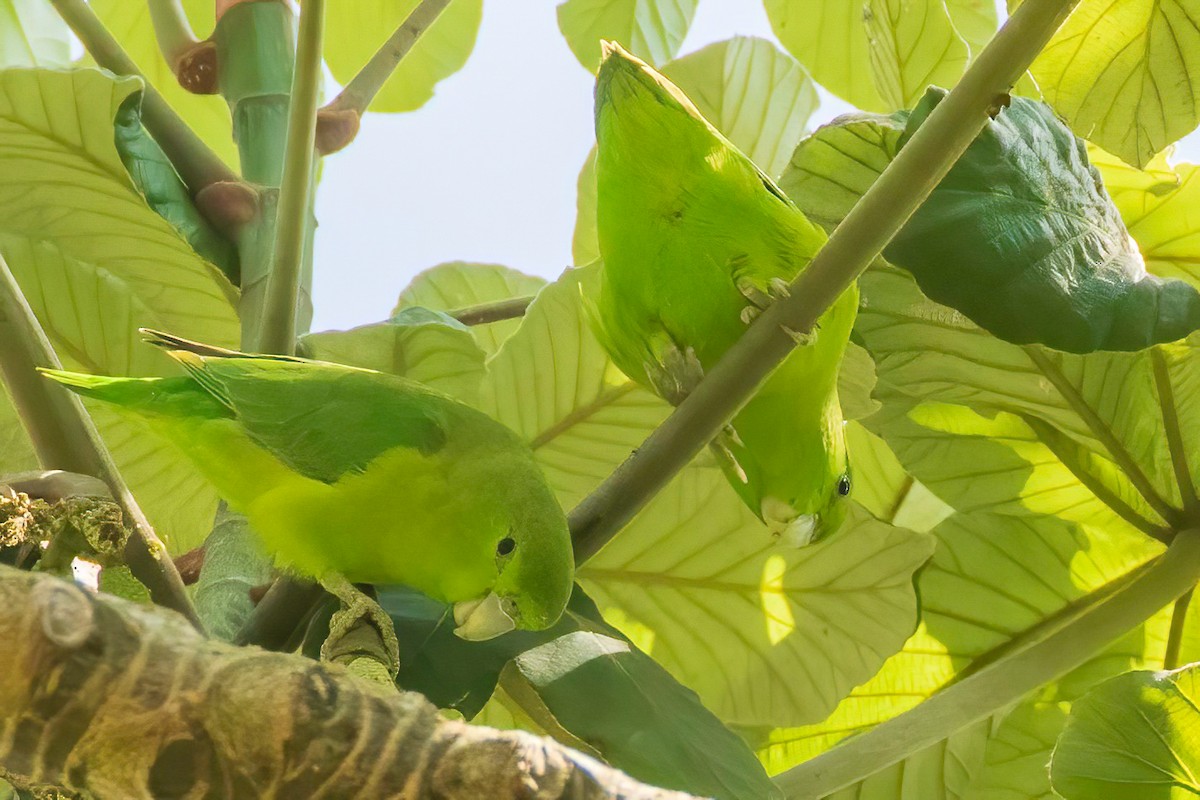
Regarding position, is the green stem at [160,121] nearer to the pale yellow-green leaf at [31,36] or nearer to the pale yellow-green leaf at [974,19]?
the pale yellow-green leaf at [31,36]

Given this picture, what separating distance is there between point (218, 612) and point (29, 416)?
259 mm

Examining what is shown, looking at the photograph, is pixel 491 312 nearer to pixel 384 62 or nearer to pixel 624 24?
pixel 384 62

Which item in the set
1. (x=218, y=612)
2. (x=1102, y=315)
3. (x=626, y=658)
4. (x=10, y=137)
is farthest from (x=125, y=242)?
(x=1102, y=315)

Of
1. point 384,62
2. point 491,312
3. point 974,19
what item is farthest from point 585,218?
point 974,19

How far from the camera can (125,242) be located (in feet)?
4.73

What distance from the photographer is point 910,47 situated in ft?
4.77

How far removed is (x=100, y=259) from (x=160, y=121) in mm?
241

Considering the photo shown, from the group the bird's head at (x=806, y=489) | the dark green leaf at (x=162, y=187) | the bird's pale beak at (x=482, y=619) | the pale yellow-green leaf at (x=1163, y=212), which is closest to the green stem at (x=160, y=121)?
the dark green leaf at (x=162, y=187)

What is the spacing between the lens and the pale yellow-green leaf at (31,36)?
1726mm

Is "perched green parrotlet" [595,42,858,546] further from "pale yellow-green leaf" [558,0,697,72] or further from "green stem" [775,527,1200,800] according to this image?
"pale yellow-green leaf" [558,0,697,72]

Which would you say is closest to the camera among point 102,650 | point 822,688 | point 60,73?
point 102,650

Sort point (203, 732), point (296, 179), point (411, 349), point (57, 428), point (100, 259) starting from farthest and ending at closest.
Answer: point (100, 259)
point (411, 349)
point (296, 179)
point (57, 428)
point (203, 732)

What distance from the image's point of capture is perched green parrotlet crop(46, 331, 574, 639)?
1105mm

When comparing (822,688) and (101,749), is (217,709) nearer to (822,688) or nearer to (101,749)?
(101,749)
